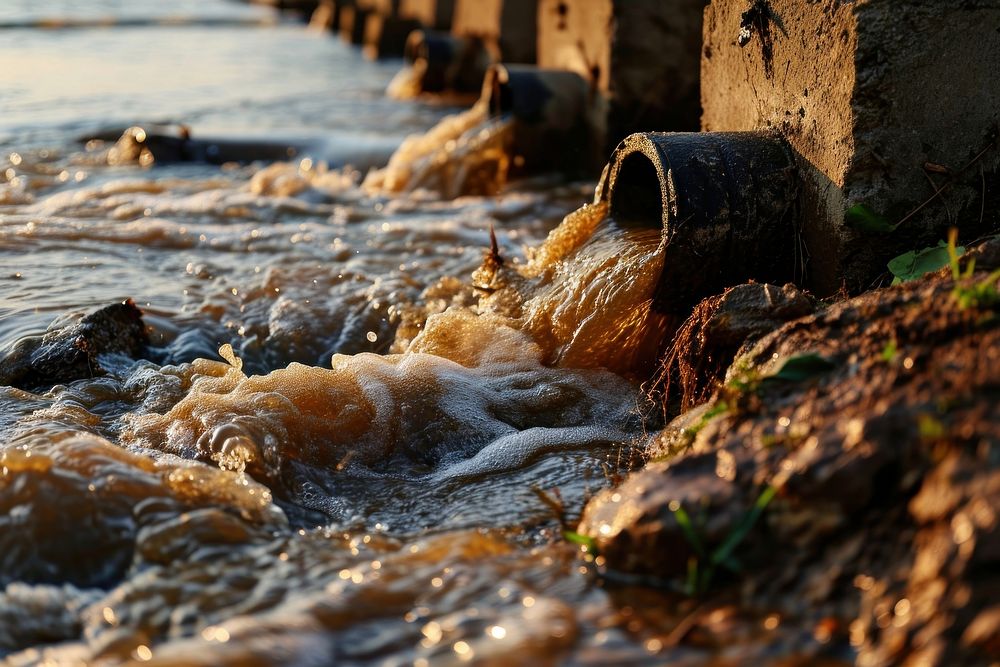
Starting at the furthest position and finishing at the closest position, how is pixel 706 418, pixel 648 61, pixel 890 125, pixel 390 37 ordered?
pixel 390 37 → pixel 648 61 → pixel 890 125 → pixel 706 418

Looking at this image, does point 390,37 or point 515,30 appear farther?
point 390,37

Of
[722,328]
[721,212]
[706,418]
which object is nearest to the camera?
[706,418]

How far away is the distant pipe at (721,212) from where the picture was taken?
3.60 m

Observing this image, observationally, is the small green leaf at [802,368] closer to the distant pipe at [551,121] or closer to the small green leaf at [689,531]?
the small green leaf at [689,531]

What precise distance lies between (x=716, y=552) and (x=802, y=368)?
576mm

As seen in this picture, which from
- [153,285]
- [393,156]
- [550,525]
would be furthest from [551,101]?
[550,525]

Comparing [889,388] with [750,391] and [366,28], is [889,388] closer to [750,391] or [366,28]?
[750,391]

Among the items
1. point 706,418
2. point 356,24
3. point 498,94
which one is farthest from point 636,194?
point 356,24

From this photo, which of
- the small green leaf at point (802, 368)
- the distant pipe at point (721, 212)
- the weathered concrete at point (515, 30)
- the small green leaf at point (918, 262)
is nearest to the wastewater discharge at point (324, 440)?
the distant pipe at point (721, 212)

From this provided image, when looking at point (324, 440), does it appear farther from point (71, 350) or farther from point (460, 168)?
point (460, 168)

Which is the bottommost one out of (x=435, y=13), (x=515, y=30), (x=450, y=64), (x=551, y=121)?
(x=551, y=121)

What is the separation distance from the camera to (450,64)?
464 inches

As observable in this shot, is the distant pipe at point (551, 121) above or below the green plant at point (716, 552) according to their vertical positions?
above

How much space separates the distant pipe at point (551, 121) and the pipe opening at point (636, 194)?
2.75 meters
